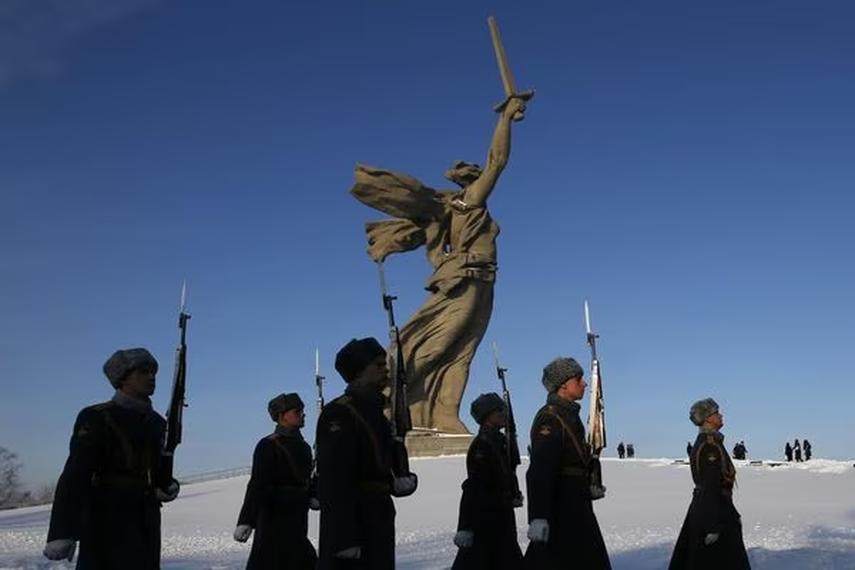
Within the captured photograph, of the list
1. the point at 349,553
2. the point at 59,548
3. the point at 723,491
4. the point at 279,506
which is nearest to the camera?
the point at 349,553

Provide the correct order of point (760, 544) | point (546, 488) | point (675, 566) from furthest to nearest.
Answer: point (760, 544), point (675, 566), point (546, 488)

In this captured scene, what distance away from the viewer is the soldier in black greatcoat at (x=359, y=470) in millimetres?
4672

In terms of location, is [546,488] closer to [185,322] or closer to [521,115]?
[185,322]

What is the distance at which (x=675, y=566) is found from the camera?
7.99 meters

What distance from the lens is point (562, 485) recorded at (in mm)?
6262

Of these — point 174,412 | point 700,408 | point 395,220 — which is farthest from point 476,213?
point 174,412

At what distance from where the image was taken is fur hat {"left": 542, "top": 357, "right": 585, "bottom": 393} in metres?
6.41

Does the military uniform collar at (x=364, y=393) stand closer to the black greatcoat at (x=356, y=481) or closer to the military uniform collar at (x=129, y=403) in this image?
the black greatcoat at (x=356, y=481)

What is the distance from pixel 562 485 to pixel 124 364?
109 inches

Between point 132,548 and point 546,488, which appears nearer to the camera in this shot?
point 132,548

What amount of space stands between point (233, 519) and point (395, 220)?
42.1ft

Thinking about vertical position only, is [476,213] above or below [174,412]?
above

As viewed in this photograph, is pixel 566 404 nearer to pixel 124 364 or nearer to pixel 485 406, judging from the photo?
pixel 485 406

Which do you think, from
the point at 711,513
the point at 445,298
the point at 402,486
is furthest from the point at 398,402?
the point at 445,298
